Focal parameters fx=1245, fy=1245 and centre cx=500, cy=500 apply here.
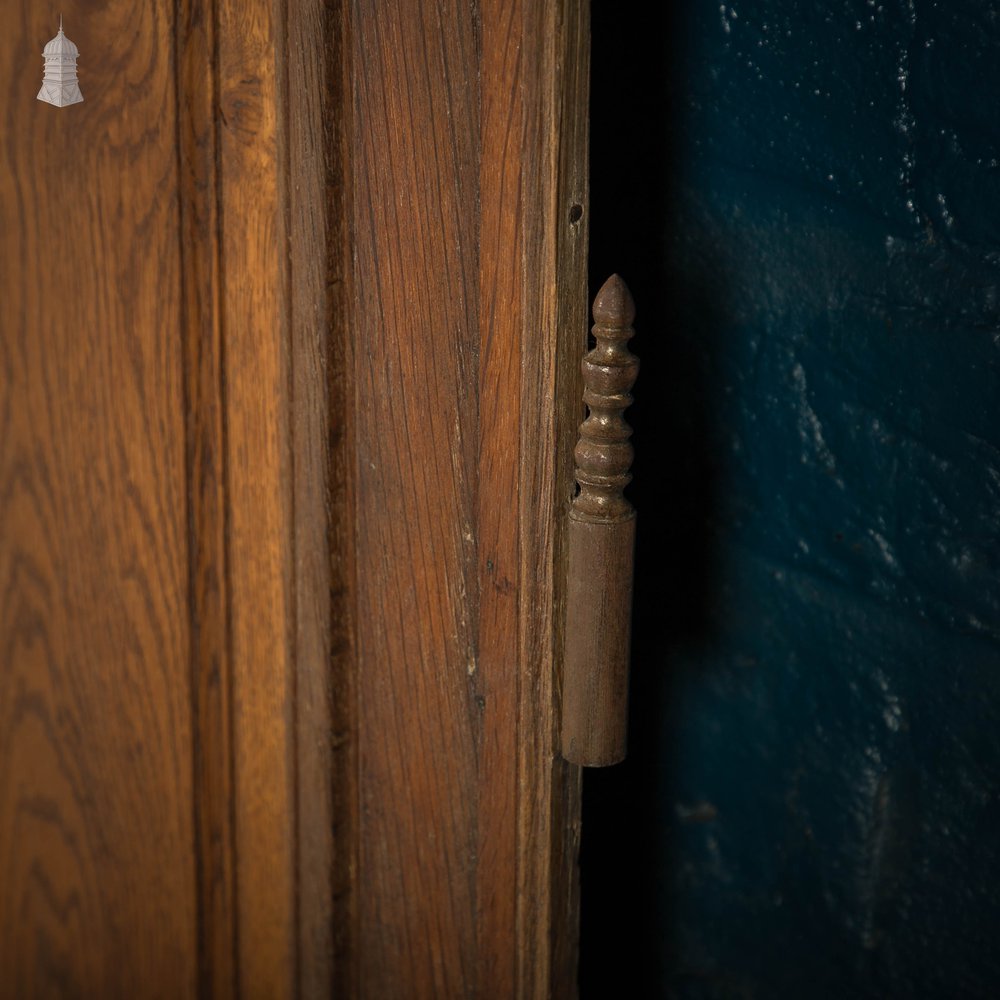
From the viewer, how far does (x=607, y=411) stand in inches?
34.4

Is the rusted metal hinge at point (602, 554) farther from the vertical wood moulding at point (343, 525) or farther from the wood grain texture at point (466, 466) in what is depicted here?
the vertical wood moulding at point (343, 525)

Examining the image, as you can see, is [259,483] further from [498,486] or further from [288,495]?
[498,486]

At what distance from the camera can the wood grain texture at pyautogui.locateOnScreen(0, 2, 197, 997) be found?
1.17 metres

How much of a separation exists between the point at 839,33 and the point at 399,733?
2.19 feet

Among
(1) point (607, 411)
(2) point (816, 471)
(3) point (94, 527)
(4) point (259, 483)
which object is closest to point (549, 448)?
(1) point (607, 411)

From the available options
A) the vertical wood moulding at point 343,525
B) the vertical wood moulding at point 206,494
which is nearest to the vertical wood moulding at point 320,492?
the vertical wood moulding at point 343,525

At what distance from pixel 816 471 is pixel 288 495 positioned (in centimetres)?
47

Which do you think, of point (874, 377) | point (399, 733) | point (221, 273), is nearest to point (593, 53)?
point (874, 377)

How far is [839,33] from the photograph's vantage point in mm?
908

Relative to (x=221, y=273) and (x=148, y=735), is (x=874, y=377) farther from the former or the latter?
(x=148, y=735)

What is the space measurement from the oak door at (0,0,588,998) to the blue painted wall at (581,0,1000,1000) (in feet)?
0.36

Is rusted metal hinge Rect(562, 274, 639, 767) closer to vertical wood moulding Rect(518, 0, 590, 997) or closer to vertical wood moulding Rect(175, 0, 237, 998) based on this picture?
vertical wood moulding Rect(518, 0, 590, 997)

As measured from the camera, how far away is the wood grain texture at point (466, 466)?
2.97 ft

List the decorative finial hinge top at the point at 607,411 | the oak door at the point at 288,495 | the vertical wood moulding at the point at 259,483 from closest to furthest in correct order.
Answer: the decorative finial hinge top at the point at 607,411, the oak door at the point at 288,495, the vertical wood moulding at the point at 259,483
